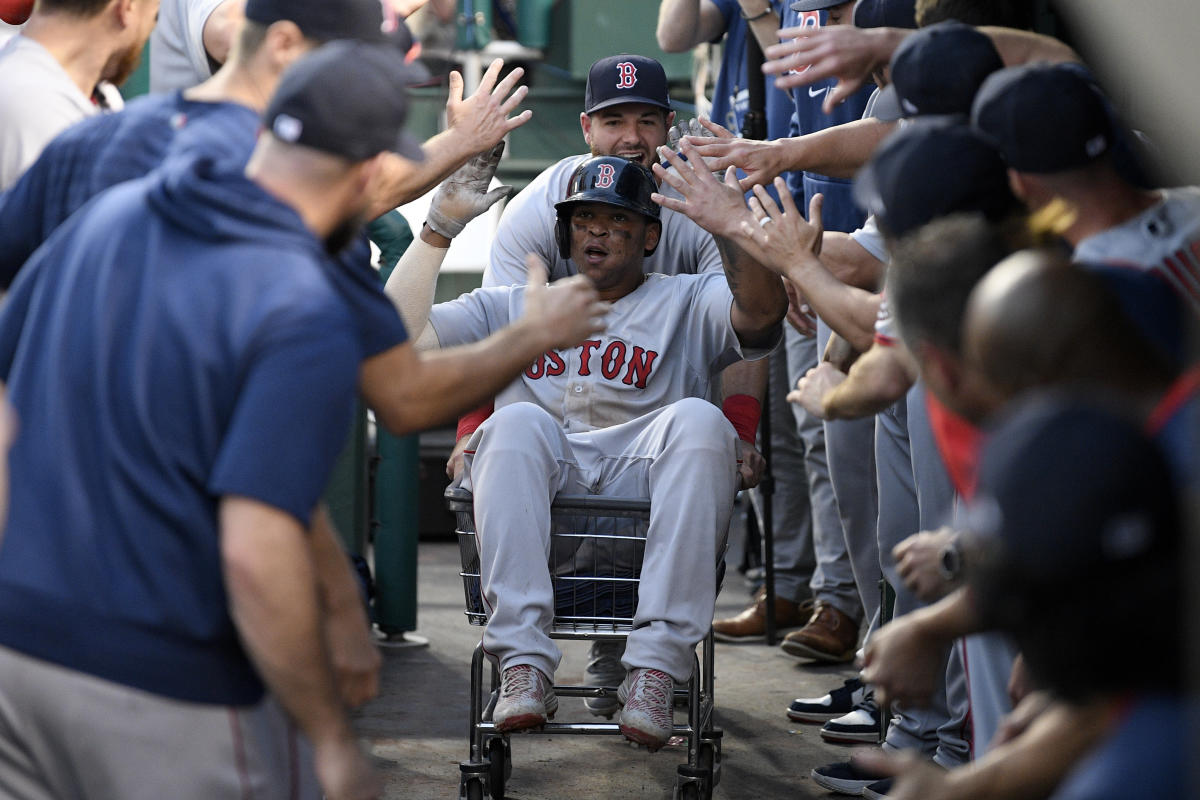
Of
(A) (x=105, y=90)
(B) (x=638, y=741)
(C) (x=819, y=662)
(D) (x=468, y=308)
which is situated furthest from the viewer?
(C) (x=819, y=662)

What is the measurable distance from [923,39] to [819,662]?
9.96 ft

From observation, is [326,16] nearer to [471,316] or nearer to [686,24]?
[471,316]

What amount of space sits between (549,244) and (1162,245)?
8.37 feet

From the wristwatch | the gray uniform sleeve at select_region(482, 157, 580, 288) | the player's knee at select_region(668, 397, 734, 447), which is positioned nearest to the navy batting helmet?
the gray uniform sleeve at select_region(482, 157, 580, 288)

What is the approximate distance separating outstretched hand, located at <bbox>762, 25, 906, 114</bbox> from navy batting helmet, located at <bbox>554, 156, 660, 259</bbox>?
0.98 m

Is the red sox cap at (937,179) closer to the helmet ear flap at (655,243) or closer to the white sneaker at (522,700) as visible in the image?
the white sneaker at (522,700)

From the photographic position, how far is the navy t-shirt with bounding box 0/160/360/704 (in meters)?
1.90

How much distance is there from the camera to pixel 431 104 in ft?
32.0

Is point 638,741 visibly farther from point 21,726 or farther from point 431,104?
point 431,104

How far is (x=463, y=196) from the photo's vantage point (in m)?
4.06

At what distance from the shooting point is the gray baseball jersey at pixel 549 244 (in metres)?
4.62

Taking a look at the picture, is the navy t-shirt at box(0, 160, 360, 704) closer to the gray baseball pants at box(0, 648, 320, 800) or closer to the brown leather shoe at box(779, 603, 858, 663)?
the gray baseball pants at box(0, 648, 320, 800)

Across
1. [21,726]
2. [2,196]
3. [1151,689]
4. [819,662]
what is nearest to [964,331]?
[1151,689]

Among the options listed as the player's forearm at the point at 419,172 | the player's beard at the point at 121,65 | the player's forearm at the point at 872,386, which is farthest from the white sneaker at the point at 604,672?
the player's beard at the point at 121,65
